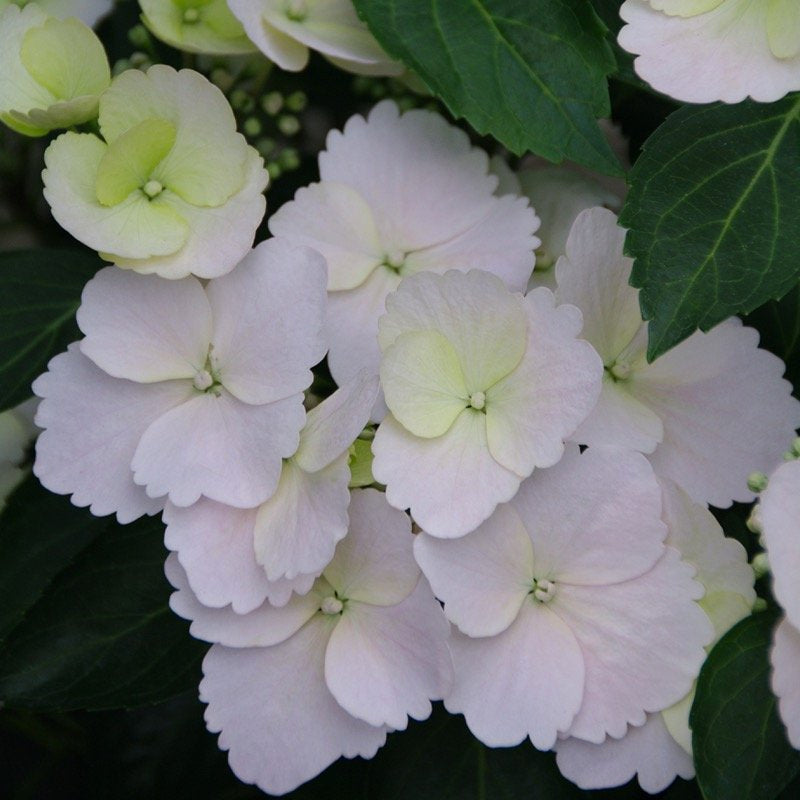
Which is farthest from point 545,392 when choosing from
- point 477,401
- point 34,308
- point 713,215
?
point 34,308

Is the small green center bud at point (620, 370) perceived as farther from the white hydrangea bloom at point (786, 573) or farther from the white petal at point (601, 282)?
the white hydrangea bloom at point (786, 573)

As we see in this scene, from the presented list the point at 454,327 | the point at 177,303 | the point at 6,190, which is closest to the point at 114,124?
the point at 177,303

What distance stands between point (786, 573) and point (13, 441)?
0.50 meters

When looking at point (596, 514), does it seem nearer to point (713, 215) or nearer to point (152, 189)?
→ point (713, 215)

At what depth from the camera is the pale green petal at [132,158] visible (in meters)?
0.61

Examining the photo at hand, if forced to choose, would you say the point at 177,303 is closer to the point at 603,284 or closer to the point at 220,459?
the point at 220,459

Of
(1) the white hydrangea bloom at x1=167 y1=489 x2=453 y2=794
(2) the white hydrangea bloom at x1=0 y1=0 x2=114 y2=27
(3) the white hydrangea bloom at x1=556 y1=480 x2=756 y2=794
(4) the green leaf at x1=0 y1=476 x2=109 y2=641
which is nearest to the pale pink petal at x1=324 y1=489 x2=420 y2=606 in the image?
(1) the white hydrangea bloom at x1=167 y1=489 x2=453 y2=794

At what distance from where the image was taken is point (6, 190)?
897 millimetres

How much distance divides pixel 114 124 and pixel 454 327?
0.68ft

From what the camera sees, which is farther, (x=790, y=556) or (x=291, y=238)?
(x=291, y=238)

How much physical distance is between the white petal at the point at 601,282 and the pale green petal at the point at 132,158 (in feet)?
0.71

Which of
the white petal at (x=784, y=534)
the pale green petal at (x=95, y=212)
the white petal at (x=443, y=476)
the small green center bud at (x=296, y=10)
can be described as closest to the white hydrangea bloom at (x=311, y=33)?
the small green center bud at (x=296, y=10)

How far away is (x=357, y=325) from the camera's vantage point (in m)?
0.66

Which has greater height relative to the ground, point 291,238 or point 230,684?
point 291,238
